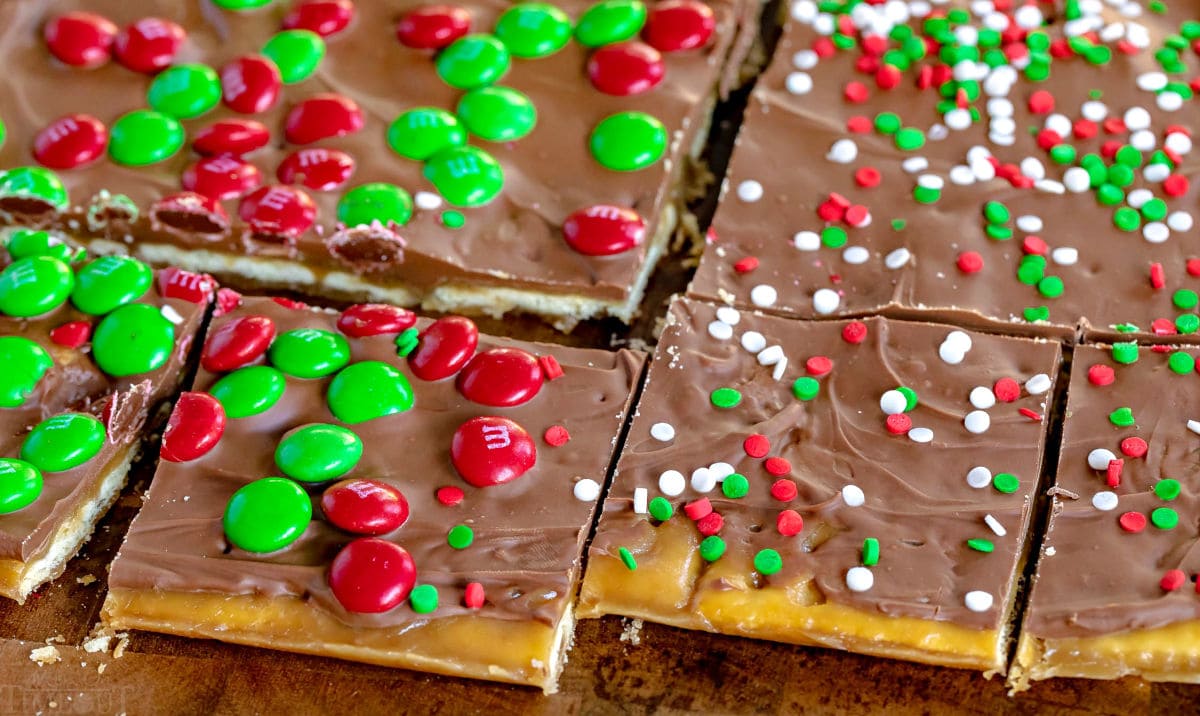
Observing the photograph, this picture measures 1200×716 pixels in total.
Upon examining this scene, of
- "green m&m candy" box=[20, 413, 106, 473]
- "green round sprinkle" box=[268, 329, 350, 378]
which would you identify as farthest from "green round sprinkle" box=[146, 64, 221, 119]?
"green m&m candy" box=[20, 413, 106, 473]

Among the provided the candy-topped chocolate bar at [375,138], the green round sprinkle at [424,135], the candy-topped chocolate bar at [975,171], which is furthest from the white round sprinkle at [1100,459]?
the green round sprinkle at [424,135]

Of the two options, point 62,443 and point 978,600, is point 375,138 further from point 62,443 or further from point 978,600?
point 978,600

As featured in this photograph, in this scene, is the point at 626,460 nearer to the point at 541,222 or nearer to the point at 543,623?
the point at 543,623

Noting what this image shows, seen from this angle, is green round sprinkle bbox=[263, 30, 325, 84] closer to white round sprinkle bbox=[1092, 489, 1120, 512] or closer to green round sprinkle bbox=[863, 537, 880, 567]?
green round sprinkle bbox=[863, 537, 880, 567]

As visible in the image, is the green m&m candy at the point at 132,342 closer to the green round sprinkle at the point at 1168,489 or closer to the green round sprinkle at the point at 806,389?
the green round sprinkle at the point at 806,389

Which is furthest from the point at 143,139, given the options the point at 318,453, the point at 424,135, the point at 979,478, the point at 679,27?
the point at 979,478
